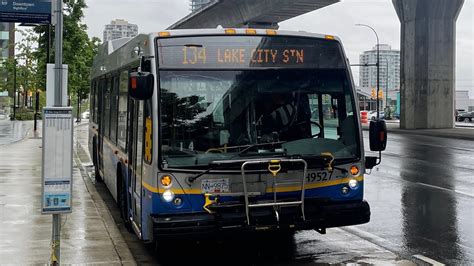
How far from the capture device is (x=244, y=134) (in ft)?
21.6

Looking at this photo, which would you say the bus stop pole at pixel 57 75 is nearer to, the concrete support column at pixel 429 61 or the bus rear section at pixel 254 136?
the bus rear section at pixel 254 136

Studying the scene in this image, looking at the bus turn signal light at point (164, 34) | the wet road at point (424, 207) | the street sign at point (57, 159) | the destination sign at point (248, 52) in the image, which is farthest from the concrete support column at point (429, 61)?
the street sign at point (57, 159)

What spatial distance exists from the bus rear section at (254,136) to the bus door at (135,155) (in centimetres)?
61

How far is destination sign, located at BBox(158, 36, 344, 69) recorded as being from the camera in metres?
6.62

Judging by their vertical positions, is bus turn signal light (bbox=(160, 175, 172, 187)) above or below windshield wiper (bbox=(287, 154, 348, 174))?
below

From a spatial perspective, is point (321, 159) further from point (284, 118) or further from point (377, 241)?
point (377, 241)

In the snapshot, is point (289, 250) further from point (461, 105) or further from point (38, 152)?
point (461, 105)

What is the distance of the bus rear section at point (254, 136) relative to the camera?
6.35 m

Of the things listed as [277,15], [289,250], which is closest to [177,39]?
[289,250]

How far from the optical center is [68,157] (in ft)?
18.7

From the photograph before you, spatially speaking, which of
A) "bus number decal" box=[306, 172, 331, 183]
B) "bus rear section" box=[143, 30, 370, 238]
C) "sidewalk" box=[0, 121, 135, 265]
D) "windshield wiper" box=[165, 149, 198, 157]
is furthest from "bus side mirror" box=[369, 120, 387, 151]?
"sidewalk" box=[0, 121, 135, 265]

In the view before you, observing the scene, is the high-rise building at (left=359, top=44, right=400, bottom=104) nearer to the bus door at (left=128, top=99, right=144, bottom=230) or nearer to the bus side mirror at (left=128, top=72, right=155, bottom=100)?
the bus door at (left=128, top=99, right=144, bottom=230)

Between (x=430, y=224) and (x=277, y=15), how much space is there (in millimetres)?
34258

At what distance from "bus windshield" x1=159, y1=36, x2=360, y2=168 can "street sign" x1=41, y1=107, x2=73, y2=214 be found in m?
1.09
